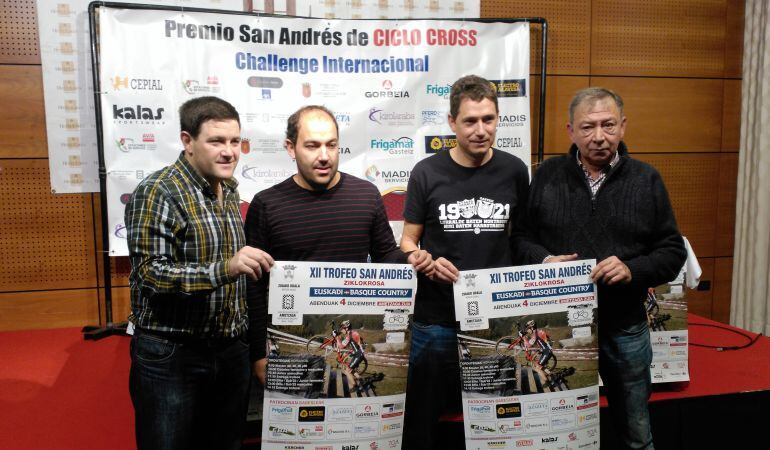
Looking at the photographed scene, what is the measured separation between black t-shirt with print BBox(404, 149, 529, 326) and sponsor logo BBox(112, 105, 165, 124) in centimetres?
241

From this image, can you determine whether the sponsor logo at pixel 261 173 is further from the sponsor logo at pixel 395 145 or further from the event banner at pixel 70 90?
the event banner at pixel 70 90


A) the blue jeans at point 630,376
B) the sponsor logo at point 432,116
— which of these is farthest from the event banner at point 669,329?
the sponsor logo at point 432,116

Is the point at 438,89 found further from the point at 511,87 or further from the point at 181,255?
the point at 181,255

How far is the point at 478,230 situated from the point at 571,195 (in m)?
0.36

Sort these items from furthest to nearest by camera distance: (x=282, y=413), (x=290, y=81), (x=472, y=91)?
(x=290, y=81) → (x=472, y=91) → (x=282, y=413)

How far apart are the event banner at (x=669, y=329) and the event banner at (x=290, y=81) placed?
5.50 ft

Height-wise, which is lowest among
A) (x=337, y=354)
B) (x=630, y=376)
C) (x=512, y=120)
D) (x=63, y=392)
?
(x=63, y=392)

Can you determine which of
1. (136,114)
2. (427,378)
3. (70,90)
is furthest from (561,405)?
(70,90)

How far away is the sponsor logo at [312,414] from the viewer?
193 centimetres

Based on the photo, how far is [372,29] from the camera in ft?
13.7

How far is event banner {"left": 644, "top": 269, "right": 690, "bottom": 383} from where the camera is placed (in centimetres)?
306

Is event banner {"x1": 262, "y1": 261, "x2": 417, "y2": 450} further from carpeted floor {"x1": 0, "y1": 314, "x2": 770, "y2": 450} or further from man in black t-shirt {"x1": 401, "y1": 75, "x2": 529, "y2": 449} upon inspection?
carpeted floor {"x1": 0, "y1": 314, "x2": 770, "y2": 450}

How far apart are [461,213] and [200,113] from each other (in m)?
0.99

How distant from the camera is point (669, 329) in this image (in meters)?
3.10
